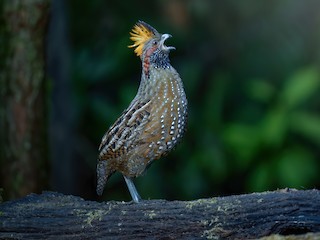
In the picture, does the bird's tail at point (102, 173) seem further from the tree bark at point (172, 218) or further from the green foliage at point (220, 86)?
the green foliage at point (220, 86)

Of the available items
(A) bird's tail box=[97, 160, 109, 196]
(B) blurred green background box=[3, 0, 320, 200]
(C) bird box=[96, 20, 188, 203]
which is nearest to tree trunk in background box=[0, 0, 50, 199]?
(A) bird's tail box=[97, 160, 109, 196]

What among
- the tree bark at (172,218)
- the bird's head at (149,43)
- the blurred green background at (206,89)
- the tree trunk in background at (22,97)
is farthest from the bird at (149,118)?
the blurred green background at (206,89)

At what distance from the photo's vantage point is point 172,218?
5289mm

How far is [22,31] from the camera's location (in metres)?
7.67

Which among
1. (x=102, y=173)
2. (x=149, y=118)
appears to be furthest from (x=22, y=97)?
(x=149, y=118)

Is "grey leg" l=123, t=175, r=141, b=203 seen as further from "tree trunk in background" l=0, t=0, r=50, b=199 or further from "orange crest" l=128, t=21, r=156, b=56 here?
"tree trunk in background" l=0, t=0, r=50, b=199

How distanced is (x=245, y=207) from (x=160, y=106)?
885mm

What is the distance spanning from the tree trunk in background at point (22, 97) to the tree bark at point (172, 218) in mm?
2251

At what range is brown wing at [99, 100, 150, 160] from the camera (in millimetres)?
5707

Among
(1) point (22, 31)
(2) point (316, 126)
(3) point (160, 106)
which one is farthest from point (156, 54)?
(2) point (316, 126)

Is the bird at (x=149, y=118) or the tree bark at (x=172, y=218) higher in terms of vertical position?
the bird at (x=149, y=118)

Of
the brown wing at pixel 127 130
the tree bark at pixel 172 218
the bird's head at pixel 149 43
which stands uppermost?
the bird's head at pixel 149 43

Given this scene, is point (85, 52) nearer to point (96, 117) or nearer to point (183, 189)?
point (96, 117)

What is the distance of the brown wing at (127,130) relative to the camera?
225 inches
